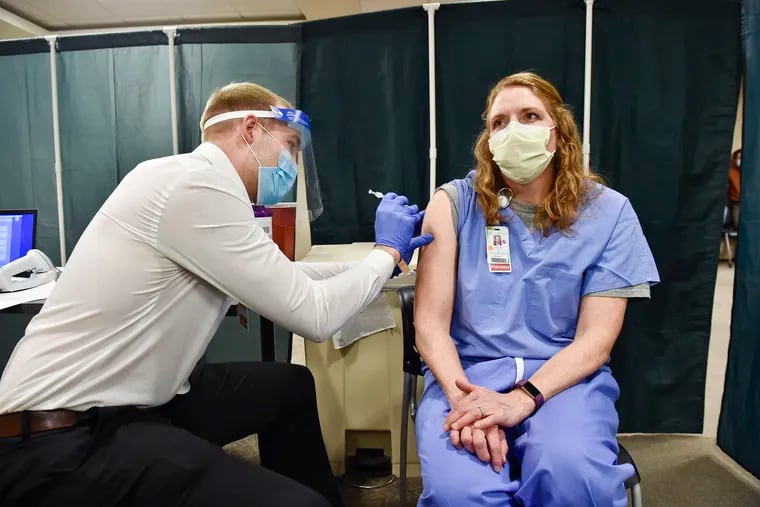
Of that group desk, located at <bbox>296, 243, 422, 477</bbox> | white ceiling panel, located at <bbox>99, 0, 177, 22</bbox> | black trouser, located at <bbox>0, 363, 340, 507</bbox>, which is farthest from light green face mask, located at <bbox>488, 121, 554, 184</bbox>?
white ceiling panel, located at <bbox>99, 0, 177, 22</bbox>

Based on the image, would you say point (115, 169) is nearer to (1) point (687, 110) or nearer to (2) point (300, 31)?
(2) point (300, 31)

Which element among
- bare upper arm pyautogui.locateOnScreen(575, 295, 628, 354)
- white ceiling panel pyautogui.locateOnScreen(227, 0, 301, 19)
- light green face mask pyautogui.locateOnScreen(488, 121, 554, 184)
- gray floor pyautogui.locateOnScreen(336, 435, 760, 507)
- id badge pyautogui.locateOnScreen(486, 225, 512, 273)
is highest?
white ceiling panel pyautogui.locateOnScreen(227, 0, 301, 19)

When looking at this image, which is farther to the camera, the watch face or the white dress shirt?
the watch face

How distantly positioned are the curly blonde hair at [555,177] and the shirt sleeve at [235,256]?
53 cm

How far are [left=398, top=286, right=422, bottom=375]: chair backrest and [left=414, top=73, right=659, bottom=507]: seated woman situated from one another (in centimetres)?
11

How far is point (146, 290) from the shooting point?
3.34 feet

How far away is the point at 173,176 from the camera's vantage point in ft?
3.39

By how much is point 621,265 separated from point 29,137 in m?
2.78

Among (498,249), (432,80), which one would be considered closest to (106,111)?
(432,80)

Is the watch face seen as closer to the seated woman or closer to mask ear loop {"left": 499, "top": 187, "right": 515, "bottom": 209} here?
the seated woman

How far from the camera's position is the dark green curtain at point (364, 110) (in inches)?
89.7

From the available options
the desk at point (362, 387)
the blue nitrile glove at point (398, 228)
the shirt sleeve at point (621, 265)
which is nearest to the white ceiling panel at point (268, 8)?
the desk at point (362, 387)

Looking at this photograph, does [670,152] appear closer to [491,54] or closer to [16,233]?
[491,54]

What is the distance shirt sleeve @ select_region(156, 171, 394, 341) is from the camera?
1.01 m
